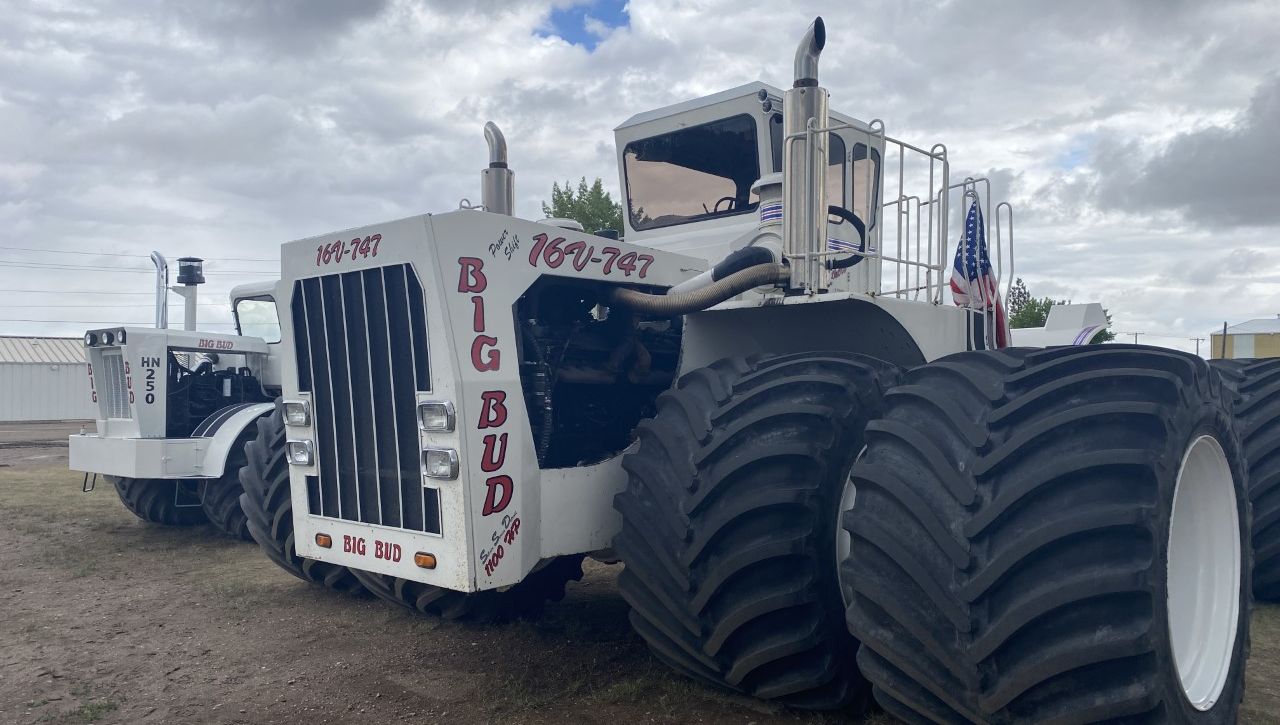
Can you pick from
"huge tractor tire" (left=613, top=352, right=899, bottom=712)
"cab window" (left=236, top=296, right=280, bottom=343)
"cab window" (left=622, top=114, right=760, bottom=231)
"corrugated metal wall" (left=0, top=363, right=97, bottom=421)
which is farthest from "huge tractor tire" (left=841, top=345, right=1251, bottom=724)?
"corrugated metal wall" (left=0, top=363, right=97, bottom=421)

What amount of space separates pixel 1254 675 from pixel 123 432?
9545 millimetres

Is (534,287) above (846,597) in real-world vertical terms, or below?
above

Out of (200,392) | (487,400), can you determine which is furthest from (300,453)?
(200,392)

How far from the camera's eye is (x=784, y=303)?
409 centimetres

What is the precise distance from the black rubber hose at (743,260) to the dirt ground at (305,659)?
1832mm

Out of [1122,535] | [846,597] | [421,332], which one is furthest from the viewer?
[421,332]

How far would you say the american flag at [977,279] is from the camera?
4902mm

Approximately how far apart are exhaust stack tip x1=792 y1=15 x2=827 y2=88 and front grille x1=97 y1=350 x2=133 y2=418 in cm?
792

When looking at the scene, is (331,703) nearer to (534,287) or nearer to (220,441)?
(534,287)

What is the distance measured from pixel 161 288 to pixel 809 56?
10.6 metres

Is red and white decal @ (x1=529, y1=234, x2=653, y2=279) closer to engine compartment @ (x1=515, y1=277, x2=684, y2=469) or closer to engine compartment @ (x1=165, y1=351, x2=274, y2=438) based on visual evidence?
engine compartment @ (x1=515, y1=277, x2=684, y2=469)

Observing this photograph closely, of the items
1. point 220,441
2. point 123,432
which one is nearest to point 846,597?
point 220,441

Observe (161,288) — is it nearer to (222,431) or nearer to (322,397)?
(222,431)

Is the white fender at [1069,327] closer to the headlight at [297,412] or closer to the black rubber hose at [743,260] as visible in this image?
the black rubber hose at [743,260]
